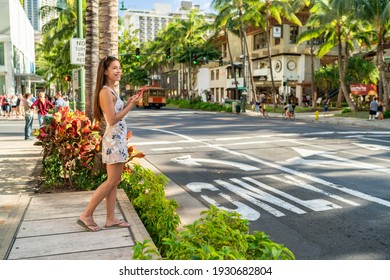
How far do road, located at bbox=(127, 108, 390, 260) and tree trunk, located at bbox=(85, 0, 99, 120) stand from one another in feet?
7.80

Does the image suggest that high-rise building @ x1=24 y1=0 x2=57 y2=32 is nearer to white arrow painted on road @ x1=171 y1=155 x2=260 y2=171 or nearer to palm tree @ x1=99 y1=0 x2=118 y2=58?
white arrow painted on road @ x1=171 y1=155 x2=260 y2=171

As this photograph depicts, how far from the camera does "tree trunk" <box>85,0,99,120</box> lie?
7.68 m

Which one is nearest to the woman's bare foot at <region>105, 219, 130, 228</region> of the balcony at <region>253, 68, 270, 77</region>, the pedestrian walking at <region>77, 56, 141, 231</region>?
the pedestrian walking at <region>77, 56, 141, 231</region>

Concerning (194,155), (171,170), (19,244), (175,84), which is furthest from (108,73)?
(175,84)

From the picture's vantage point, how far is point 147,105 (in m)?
49.7

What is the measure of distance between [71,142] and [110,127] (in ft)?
8.64

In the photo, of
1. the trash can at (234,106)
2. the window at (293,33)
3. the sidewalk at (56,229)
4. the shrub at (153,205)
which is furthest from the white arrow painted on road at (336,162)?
the window at (293,33)

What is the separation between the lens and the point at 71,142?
6473 millimetres

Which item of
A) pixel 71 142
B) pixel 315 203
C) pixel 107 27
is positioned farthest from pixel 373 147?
pixel 71 142

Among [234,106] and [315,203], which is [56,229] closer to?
[315,203]

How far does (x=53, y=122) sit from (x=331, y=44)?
32664mm
